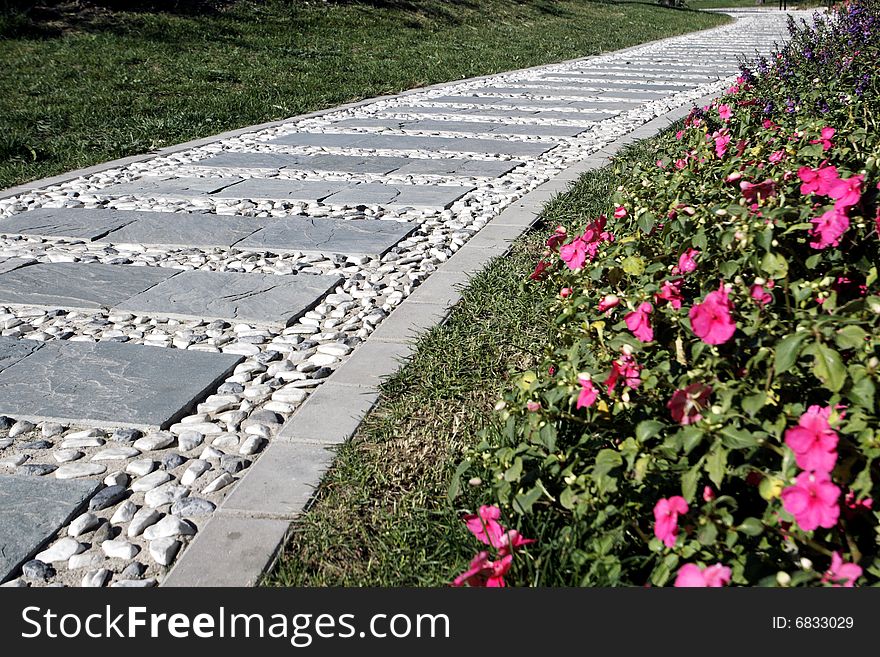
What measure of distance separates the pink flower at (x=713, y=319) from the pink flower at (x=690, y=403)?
0.10 meters

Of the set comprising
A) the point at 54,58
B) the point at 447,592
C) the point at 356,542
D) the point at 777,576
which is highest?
the point at 54,58

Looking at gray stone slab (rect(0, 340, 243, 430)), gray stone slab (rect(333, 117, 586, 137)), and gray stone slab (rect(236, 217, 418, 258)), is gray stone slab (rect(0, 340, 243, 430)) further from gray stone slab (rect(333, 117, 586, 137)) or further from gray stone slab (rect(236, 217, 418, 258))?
gray stone slab (rect(333, 117, 586, 137))

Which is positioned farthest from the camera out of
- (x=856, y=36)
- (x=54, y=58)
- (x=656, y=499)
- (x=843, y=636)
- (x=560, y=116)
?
(x=54, y=58)

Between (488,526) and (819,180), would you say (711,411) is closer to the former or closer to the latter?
(488,526)

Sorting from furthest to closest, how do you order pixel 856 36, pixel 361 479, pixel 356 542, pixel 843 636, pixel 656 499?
pixel 856 36 → pixel 361 479 → pixel 356 542 → pixel 656 499 → pixel 843 636

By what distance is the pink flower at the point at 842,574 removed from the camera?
53.0 inches

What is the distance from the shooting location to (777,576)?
144 centimetres

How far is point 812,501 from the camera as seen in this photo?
1368mm

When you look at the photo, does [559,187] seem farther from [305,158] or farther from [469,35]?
[469,35]

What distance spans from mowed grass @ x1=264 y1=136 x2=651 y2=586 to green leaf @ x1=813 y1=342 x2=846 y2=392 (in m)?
0.84

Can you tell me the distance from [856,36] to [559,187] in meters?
2.50

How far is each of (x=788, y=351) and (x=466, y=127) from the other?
20.8 ft

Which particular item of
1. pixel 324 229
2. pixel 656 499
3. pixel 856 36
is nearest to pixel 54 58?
pixel 324 229

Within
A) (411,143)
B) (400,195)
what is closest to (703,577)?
(400,195)
